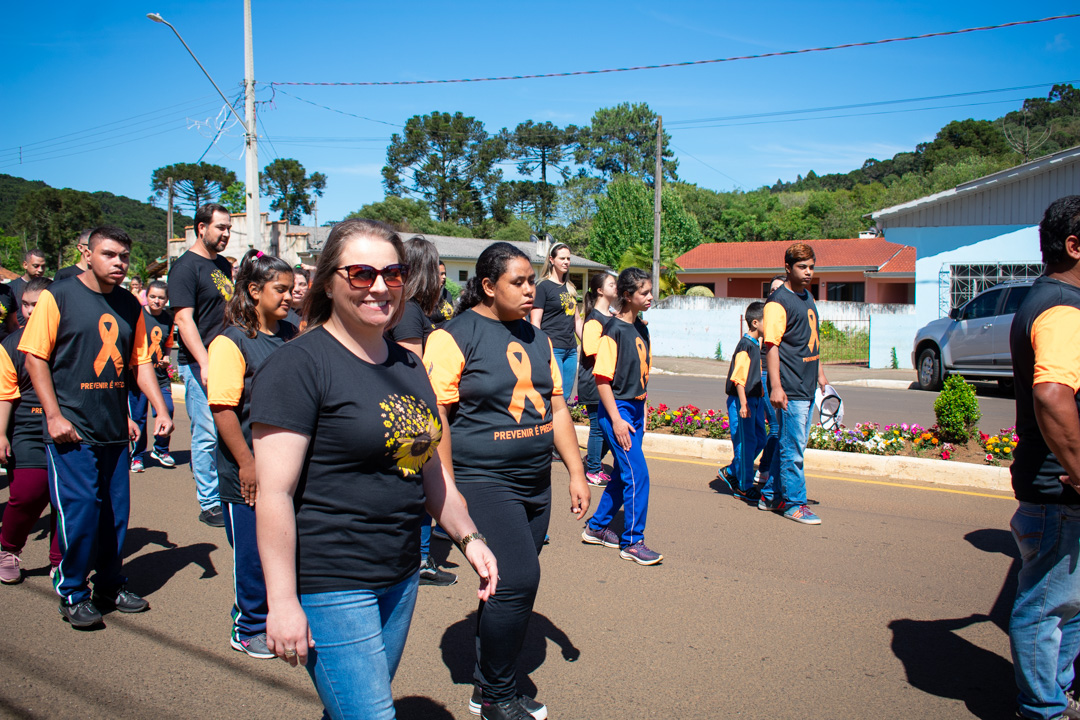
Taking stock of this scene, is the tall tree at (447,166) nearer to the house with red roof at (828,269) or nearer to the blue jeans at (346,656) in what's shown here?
the house with red roof at (828,269)

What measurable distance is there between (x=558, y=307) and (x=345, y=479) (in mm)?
6246

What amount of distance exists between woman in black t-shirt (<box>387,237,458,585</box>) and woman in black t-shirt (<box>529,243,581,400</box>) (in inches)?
121

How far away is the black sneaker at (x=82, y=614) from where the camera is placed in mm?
4086

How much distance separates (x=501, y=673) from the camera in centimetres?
307

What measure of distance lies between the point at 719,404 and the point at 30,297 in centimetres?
1007

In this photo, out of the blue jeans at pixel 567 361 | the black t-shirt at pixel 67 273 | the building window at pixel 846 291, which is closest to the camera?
the black t-shirt at pixel 67 273

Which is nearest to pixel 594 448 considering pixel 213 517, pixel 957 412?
pixel 213 517

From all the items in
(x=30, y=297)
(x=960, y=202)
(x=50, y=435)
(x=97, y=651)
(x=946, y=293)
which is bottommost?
(x=97, y=651)

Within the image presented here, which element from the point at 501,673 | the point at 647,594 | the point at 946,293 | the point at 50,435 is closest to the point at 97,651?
the point at 50,435

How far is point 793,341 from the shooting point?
19.6 feet

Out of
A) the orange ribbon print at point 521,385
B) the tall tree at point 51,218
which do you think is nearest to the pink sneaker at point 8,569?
the orange ribbon print at point 521,385

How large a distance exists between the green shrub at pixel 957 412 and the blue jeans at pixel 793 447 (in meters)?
2.95

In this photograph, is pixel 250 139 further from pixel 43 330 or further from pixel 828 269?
pixel 828 269

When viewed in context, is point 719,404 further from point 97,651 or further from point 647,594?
point 97,651
